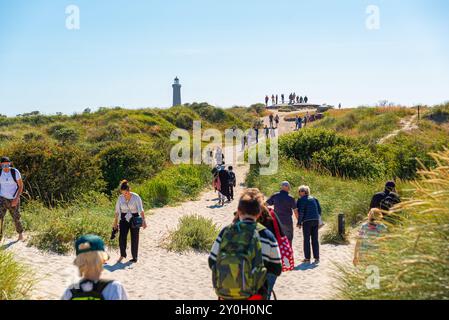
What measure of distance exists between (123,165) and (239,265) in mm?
18639

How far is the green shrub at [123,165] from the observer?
71.0 feet

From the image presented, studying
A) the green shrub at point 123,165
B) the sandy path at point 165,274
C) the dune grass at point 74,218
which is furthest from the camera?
the green shrub at point 123,165

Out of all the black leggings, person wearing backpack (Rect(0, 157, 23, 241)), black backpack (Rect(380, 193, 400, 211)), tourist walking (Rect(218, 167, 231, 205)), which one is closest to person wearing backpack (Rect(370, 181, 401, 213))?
black backpack (Rect(380, 193, 400, 211))

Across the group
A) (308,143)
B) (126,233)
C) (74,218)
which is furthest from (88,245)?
(308,143)

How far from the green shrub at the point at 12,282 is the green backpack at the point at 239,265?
3.26 m

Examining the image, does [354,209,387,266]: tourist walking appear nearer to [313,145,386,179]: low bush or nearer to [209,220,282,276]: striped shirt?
[209,220,282,276]: striped shirt

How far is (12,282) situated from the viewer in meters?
6.37

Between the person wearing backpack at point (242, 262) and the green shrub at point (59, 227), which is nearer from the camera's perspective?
the person wearing backpack at point (242, 262)

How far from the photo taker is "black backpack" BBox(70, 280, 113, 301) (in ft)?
11.7

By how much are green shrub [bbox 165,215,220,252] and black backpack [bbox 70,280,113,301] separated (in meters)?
7.21

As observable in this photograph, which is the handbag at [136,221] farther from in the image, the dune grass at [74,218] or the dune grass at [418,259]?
the dune grass at [418,259]

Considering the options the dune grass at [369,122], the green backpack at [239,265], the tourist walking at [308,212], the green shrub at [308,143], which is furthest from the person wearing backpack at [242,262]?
the dune grass at [369,122]

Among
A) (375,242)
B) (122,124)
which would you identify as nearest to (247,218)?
(375,242)
